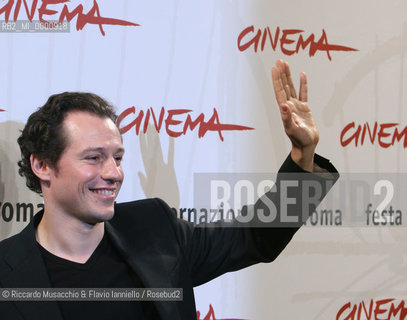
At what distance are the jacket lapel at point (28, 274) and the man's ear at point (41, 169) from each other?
12cm

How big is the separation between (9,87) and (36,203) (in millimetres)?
381

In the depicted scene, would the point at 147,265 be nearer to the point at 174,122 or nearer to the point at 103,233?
the point at 103,233

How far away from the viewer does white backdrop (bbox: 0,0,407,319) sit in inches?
63.6

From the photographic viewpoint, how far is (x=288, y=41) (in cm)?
162

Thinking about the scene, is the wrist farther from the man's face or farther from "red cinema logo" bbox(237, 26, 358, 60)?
"red cinema logo" bbox(237, 26, 358, 60)

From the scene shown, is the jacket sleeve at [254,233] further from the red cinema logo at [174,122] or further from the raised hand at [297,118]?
the red cinema logo at [174,122]

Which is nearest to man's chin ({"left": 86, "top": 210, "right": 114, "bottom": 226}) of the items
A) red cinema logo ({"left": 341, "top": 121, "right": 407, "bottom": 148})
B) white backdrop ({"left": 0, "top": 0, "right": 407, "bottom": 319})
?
white backdrop ({"left": 0, "top": 0, "right": 407, "bottom": 319})

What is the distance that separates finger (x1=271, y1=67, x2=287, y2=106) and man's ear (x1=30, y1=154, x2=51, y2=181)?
57 centimetres

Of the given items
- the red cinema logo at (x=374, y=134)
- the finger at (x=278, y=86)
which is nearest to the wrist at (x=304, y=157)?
the finger at (x=278, y=86)

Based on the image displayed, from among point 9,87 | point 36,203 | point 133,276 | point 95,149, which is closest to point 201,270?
point 133,276

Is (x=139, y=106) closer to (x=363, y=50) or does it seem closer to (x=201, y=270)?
(x=201, y=270)

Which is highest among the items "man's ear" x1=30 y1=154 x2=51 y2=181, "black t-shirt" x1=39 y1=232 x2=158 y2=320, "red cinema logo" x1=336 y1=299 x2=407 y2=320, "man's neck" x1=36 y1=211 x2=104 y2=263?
"man's ear" x1=30 y1=154 x2=51 y2=181

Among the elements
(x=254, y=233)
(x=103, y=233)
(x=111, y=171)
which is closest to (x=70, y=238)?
(x=103, y=233)

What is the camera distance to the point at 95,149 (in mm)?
1182
